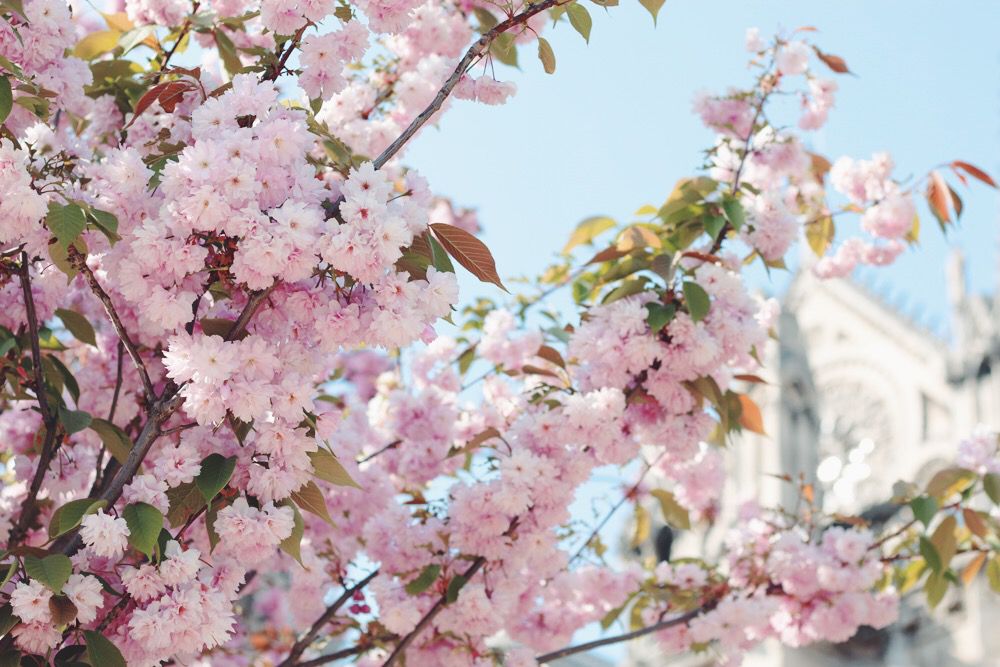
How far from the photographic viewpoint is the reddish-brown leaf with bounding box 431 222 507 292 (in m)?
2.60

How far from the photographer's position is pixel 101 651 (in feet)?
7.32

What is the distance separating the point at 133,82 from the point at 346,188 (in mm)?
1441

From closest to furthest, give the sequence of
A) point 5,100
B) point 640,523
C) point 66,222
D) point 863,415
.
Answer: point 66,222
point 5,100
point 640,523
point 863,415

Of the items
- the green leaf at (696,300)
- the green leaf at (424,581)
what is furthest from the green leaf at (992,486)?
the green leaf at (424,581)

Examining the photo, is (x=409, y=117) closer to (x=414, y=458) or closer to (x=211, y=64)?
(x=211, y=64)

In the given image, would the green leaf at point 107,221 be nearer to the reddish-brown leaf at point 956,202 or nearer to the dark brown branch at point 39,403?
the dark brown branch at point 39,403

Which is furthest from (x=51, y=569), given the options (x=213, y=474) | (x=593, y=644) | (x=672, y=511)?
(x=672, y=511)

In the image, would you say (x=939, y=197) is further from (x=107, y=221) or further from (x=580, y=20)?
(x=107, y=221)

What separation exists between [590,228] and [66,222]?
7.31 ft

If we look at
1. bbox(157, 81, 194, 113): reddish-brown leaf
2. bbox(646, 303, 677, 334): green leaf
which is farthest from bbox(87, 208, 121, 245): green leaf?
bbox(646, 303, 677, 334): green leaf

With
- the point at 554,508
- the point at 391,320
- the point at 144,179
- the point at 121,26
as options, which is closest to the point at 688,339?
the point at 554,508

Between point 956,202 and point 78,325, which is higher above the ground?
point 956,202

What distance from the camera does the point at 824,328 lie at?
35.8 meters

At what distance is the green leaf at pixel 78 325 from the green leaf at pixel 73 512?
837 mm
